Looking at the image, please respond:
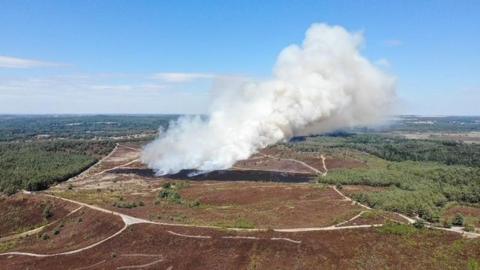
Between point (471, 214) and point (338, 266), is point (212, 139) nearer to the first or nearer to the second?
point (471, 214)

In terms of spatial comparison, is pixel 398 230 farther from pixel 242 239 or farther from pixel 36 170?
pixel 36 170

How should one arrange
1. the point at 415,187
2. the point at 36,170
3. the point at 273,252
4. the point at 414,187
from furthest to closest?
the point at 36,170 → the point at 414,187 → the point at 415,187 → the point at 273,252

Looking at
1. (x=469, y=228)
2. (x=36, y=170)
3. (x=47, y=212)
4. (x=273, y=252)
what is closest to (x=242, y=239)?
(x=273, y=252)

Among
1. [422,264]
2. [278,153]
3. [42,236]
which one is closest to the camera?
[422,264]

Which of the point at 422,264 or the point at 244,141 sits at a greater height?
the point at 244,141

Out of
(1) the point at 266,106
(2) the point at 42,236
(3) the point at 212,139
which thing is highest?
(1) the point at 266,106

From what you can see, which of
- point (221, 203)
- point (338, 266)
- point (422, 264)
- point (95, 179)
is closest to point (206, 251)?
point (338, 266)

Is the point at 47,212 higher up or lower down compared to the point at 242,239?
lower down

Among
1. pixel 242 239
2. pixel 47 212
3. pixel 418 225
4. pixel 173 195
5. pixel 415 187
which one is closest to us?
pixel 242 239

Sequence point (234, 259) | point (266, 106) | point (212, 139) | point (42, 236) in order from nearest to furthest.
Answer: point (234, 259) < point (42, 236) < point (266, 106) < point (212, 139)
